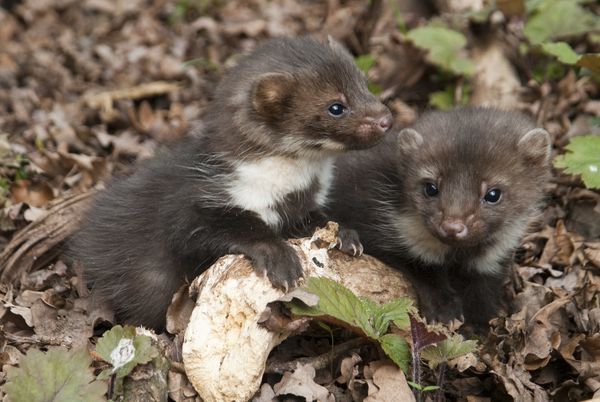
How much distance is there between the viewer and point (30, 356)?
5398mm

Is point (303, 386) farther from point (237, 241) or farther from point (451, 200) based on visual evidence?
point (451, 200)

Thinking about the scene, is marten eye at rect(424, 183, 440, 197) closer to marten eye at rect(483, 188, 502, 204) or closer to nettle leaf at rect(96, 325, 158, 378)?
marten eye at rect(483, 188, 502, 204)

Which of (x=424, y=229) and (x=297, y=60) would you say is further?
(x=424, y=229)

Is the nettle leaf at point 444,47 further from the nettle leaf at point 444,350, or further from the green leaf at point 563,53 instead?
the nettle leaf at point 444,350

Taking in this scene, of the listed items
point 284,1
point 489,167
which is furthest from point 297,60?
point 284,1

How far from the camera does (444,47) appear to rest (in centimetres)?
1027

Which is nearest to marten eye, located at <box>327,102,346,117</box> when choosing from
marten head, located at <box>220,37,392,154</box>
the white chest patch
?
marten head, located at <box>220,37,392,154</box>

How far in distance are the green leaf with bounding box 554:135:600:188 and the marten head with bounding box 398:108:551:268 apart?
0.46 m

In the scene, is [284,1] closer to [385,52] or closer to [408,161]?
[385,52]

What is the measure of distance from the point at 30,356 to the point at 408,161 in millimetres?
3647

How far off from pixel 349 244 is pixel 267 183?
86 centimetres

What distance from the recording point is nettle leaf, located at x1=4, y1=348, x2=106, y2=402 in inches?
208

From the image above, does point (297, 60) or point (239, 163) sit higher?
point (297, 60)

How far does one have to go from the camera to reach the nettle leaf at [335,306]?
576 centimetres
